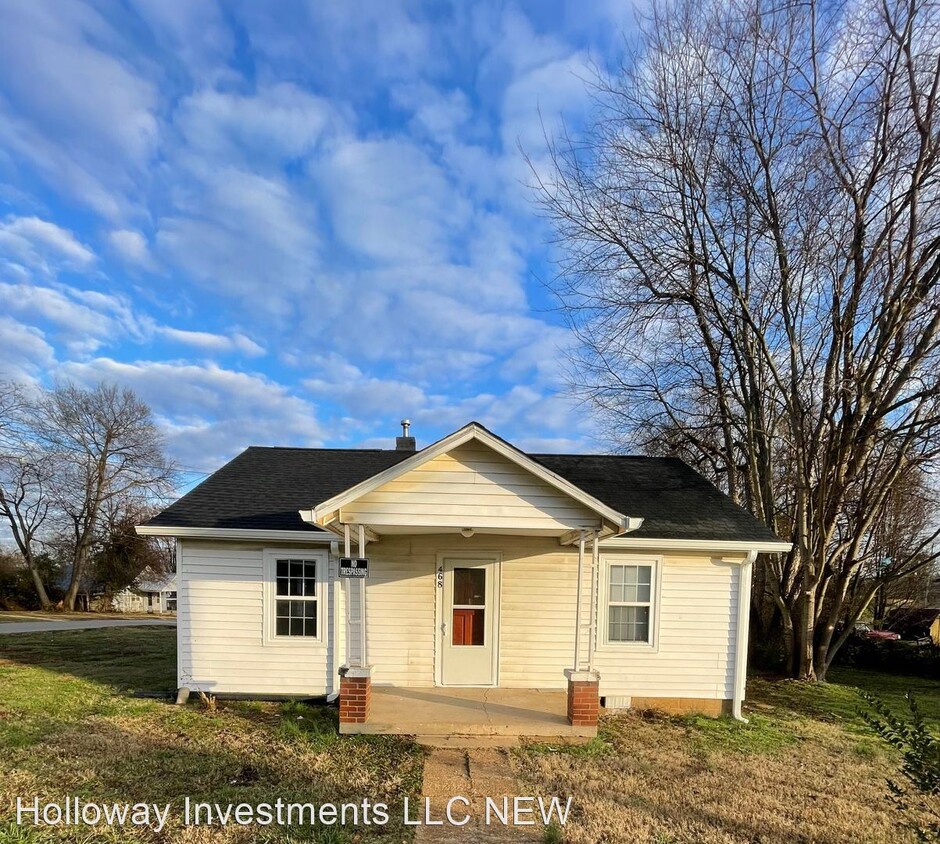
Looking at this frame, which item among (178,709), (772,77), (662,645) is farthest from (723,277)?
(178,709)

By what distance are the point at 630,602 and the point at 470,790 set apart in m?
3.93

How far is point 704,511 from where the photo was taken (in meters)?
8.88

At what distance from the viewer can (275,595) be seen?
7922mm

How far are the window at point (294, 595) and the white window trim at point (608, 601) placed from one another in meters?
4.14

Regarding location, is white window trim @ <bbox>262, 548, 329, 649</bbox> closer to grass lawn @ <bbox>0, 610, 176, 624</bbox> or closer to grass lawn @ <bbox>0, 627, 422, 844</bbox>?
grass lawn @ <bbox>0, 627, 422, 844</bbox>

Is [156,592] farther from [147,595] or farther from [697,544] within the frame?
[697,544]

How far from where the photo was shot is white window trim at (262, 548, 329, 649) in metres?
7.87

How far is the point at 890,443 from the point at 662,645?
661cm

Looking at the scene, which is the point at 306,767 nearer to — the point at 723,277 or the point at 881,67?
the point at 723,277

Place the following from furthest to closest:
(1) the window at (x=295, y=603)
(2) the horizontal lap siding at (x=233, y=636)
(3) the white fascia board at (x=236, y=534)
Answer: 1. (1) the window at (x=295, y=603)
2. (2) the horizontal lap siding at (x=233, y=636)
3. (3) the white fascia board at (x=236, y=534)

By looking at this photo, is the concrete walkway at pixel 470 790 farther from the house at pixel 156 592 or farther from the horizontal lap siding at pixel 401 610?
the house at pixel 156 592

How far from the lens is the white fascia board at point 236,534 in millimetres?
7559

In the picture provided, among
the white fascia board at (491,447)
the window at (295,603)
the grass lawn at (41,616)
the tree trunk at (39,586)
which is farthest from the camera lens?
the tree trunk at (39,586)

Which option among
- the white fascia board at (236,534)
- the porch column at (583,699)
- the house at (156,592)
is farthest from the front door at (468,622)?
the house at (156,592)
